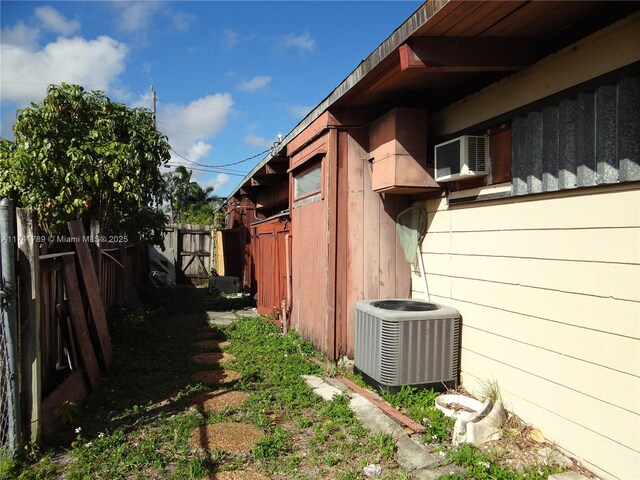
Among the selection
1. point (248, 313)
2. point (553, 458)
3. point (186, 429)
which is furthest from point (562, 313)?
point (248, 313)

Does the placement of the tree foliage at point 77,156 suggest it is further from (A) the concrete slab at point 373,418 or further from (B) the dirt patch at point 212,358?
(A) the concrete slab at point 373,418

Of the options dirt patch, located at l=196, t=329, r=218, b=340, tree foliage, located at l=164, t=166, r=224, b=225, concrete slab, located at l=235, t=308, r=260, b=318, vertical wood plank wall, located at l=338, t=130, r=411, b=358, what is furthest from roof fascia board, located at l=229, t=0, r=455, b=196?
tree foliage, located at l=164, t=166, r=224, b=225

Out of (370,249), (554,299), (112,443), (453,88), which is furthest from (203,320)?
(554,299)

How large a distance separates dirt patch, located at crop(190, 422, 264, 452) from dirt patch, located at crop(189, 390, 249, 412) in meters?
0.39

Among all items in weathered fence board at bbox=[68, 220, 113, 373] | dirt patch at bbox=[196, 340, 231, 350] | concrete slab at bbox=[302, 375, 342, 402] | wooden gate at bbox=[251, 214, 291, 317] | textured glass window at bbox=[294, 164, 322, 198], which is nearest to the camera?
concrete slab at bbox=[302, 375, 342, 402]

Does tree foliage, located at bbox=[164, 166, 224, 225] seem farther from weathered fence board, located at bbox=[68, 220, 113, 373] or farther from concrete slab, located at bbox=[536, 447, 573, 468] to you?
concrete slab, located at bbox=[536, 447, 573, 468]

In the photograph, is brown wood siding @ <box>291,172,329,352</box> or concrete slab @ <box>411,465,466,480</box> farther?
brown wood siding @ <box>291,172,329,352</box>

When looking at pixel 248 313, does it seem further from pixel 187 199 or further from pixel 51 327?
pixel 187 199

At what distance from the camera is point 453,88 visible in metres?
4.62

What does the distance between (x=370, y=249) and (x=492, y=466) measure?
109 inches

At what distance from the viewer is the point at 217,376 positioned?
5.12 m

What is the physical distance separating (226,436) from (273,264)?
16.8 ft

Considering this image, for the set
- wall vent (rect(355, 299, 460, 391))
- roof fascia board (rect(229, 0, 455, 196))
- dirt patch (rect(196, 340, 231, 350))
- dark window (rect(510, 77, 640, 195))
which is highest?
roof fascia board (rect(229, 0, 455, 196))

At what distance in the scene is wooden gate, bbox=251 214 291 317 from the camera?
25.6ft
